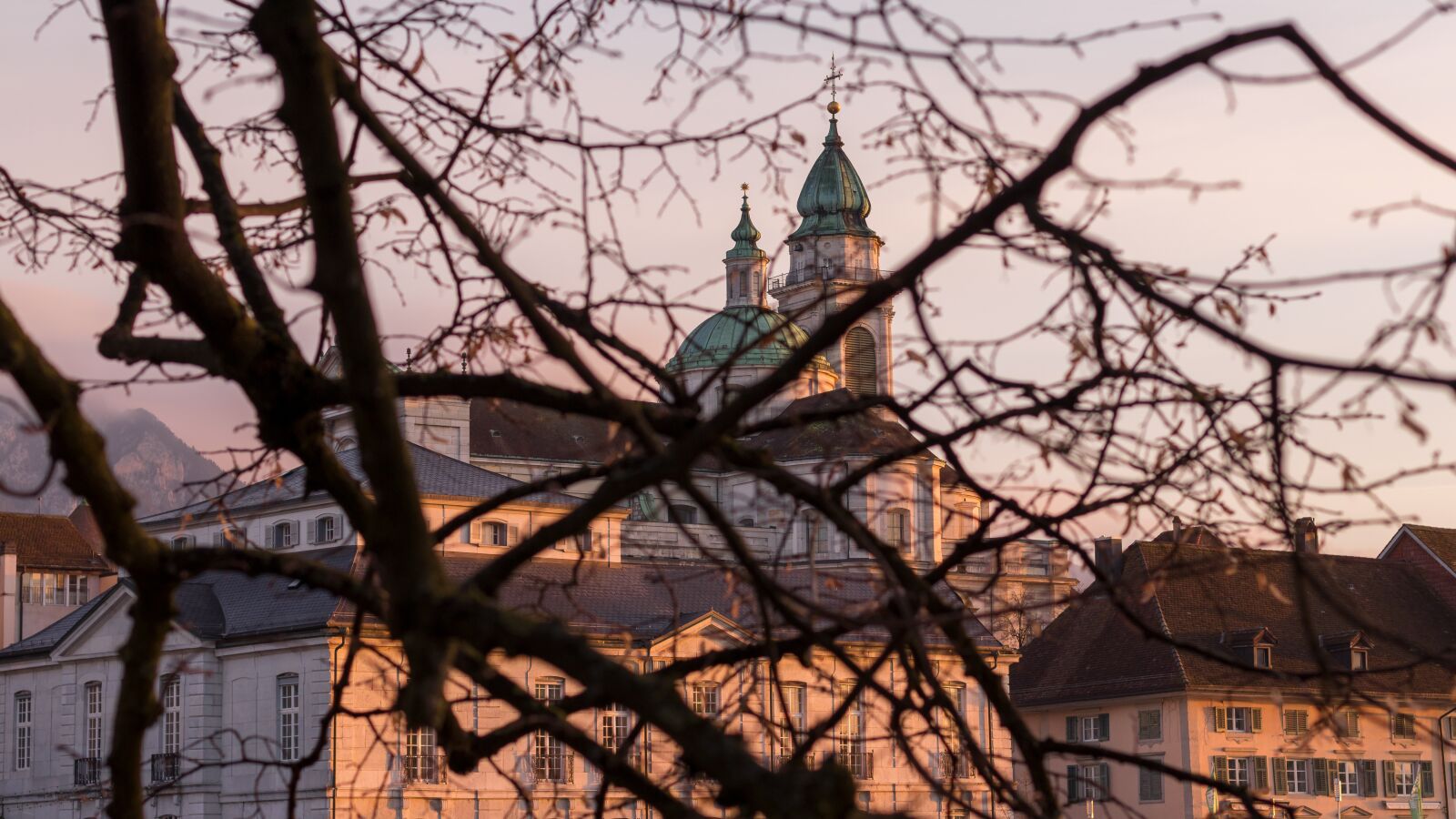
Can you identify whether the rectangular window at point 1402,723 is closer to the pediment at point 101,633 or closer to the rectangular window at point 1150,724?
the pediment at point 101,633

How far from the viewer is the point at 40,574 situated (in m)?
82.6

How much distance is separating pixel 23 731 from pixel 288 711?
36.2ft

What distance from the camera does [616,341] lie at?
5477 mm

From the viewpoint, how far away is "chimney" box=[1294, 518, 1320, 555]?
4.71 metres

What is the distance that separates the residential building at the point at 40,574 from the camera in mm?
80938

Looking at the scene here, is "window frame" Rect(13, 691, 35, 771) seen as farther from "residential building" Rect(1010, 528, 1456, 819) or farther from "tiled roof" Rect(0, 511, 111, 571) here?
"residential building" Rect(1010, 528, 1456, 819)

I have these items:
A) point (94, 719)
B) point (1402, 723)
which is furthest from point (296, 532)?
point (1402, 723)

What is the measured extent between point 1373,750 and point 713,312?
5659cm

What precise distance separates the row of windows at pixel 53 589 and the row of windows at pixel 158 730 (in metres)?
26.9

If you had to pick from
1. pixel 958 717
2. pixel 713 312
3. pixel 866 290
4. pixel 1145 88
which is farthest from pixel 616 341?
pixel 1145 88

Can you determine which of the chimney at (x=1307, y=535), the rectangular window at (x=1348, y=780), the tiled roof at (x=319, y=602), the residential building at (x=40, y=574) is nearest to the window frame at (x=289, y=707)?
the tiled roof at (x=319, y=602)

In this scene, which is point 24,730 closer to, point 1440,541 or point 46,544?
point 46,544

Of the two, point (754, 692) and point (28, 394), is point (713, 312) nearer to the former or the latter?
point (754, 692)

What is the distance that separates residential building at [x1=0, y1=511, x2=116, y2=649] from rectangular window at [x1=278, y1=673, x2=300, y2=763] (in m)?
33.7
